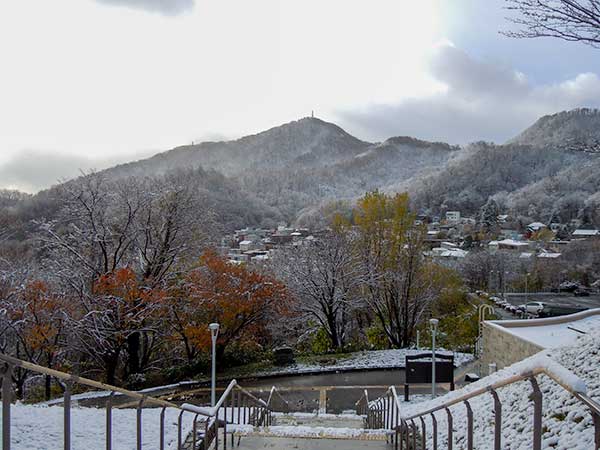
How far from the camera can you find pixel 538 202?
7600 centimetres

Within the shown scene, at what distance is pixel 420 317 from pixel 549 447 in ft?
75.6

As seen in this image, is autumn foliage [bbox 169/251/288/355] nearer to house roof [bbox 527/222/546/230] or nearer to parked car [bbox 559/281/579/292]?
parked car [bbox 559/281/579/292]

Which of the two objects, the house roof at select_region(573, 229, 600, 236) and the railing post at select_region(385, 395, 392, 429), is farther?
the house roof at select_region(573, 229, 600, 236)

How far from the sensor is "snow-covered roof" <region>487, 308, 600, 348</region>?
Result: 13827mm

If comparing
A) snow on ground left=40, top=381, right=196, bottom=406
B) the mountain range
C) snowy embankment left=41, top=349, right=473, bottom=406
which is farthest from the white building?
snow on ground left=40, top=381, right=196, bottom=406

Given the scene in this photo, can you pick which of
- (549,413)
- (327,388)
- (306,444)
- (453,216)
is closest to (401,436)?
(306,444)

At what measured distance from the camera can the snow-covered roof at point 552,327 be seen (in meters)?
13.8

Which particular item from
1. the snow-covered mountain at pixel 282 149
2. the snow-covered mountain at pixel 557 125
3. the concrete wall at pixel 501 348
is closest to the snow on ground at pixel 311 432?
the concrete wall at pixel 501 348

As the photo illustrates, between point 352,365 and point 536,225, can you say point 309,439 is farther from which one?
point 536,225

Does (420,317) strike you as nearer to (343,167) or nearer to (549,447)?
(549,447)

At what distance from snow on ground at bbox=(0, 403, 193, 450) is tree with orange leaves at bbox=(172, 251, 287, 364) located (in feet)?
30.0

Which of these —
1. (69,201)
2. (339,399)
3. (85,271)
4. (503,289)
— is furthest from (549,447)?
(503,289)

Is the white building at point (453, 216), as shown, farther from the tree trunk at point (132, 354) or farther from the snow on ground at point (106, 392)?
the snow on ground at point (106, 392)

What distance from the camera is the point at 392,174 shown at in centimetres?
12219
